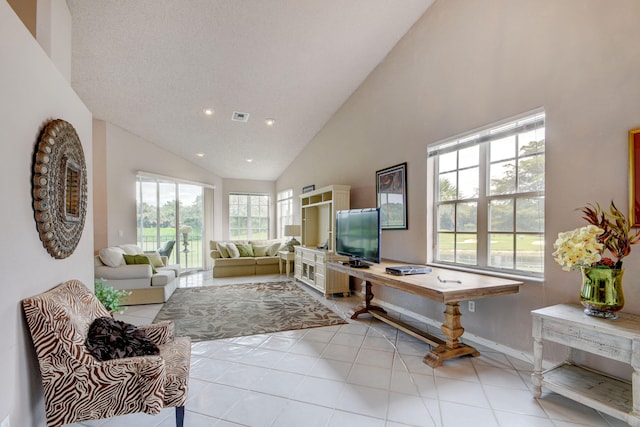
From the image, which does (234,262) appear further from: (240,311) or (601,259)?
(601,259)

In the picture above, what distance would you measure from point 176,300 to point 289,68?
12.6 ft

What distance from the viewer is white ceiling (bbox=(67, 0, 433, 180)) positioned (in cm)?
307

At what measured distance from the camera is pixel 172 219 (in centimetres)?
679

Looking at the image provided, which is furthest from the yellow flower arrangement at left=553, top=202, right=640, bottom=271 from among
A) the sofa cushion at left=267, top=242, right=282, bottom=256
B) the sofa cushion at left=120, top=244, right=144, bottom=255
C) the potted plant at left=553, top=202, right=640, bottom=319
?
the sofa cushion at left=267, top=242, right=282, bottom=256

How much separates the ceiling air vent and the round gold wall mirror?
9.67ft

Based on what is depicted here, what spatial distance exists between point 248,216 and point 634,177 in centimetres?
814

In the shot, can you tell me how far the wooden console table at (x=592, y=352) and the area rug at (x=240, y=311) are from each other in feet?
6.91

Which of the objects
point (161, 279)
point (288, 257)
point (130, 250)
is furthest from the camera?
point (288, 257)

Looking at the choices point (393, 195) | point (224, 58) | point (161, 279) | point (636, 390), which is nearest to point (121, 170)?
point (161, 279)

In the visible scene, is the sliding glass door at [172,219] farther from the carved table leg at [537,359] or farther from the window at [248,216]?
the carved table leg at [537,359]

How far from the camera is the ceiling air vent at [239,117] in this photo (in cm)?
503

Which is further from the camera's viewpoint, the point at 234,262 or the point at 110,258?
the point at 234,262

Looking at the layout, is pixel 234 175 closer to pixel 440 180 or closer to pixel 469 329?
pixel 440 180

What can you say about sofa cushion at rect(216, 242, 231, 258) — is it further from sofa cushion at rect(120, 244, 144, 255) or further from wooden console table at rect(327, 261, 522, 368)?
wooden console table at rect(327, 261, 522, 368)
